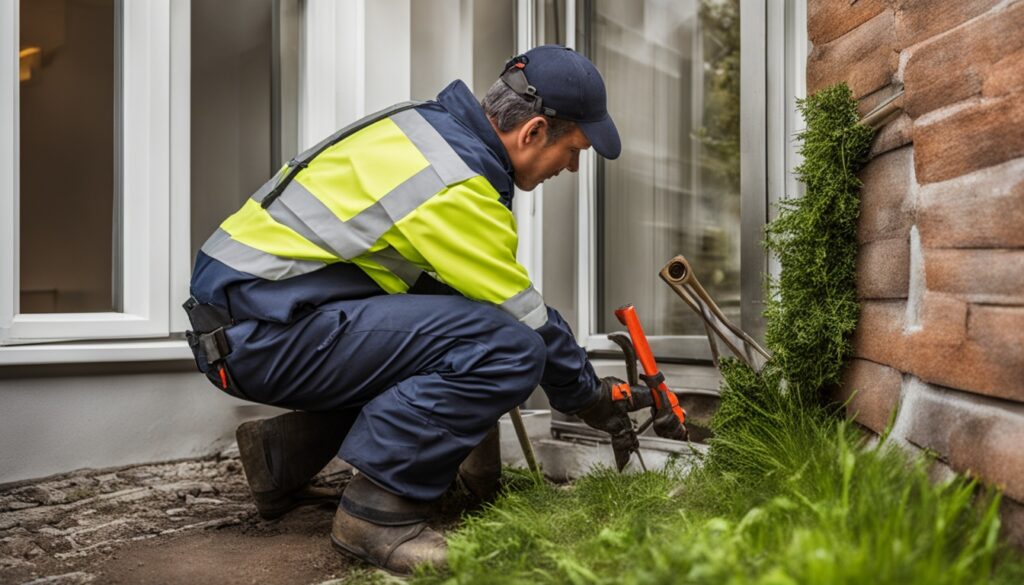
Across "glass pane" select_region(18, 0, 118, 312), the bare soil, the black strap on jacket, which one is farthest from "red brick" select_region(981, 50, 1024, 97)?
"glass pane" select_region(18, 0, 118, 312)

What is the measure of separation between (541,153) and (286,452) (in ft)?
3.62

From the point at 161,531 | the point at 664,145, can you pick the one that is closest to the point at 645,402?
the point at 161,531

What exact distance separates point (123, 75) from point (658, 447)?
2.24 meters

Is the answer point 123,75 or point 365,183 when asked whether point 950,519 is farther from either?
point 123,75

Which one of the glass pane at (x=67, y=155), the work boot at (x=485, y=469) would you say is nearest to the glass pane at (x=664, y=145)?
the work boot at (x=485, y=469)

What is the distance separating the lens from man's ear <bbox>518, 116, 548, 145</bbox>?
2.20m

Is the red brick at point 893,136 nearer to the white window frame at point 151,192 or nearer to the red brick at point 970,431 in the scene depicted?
the red brick at point 970,431

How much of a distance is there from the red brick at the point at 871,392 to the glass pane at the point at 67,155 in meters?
2.48

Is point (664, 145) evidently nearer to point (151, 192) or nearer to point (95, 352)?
point (151, 192)

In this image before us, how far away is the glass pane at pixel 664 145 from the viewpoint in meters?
3.62

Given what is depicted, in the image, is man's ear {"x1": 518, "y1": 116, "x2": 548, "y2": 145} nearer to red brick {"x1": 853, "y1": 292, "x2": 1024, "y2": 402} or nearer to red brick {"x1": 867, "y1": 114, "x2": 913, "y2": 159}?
red brick {"x1": 867, "y1": 114, "x2": 913, "y2": 159}

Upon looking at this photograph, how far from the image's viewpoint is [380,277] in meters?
2.14

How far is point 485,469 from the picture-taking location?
2.41m

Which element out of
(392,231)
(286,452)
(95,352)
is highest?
(392,231)
